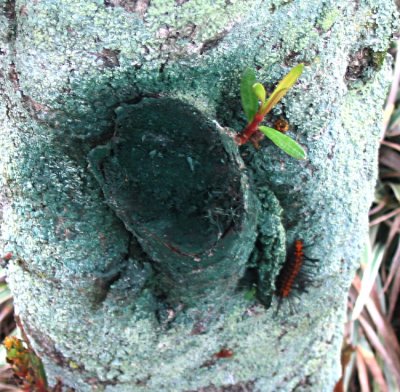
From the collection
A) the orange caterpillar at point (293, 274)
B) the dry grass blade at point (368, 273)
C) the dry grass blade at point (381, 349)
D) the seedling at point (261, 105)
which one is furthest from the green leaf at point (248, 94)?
the dry grass blade at point (381, 349)

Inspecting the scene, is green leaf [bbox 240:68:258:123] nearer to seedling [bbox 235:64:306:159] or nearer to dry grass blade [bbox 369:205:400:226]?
seedling [bbox 235:64:306:159]

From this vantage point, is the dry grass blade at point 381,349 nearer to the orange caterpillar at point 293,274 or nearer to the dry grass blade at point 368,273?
the dry grass blade at point 368,273

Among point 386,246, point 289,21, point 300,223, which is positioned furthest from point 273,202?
point 386,246

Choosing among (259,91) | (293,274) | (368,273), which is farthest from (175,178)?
(368,273)

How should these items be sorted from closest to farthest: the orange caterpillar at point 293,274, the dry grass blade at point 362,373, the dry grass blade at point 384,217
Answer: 1. the orange caterpillar at point 293,274
2. the dry grass blade at point 362,373
3. the dry grass blade at point 384,217

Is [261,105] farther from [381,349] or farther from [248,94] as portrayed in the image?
[381,349]

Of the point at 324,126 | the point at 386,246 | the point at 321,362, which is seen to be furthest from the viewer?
the point at 386,246

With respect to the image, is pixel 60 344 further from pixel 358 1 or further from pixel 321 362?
pixel 358 1
